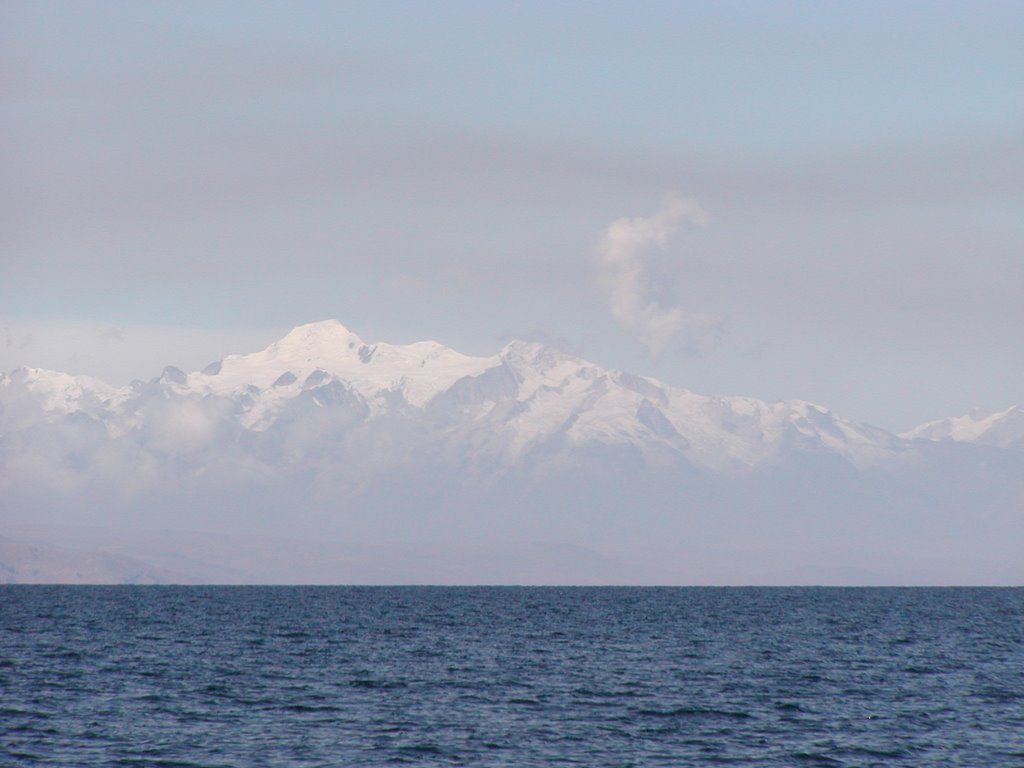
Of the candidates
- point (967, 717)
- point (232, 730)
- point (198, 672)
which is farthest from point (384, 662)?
point (967, 717)

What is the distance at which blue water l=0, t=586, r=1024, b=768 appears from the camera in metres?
53.4

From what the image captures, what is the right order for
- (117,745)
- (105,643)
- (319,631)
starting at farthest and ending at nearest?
(319,631), (105,643), (117,745)

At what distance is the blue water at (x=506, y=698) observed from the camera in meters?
53.4

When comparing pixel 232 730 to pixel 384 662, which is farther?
pixel 384 662

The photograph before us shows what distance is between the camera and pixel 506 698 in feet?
228

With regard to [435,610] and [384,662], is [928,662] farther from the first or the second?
[435,610]

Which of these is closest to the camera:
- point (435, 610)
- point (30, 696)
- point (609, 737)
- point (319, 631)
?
point (609, 737)

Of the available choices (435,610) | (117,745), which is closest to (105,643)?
(117,745)

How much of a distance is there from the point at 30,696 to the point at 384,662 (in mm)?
27313

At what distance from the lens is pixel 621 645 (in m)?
107

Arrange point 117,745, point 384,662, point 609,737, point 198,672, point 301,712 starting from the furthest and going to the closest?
point 384,662 < point 198,672 < point 301,712 < point 609,737 < point 117,745

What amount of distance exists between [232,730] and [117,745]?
545cm

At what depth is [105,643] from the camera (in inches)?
4109

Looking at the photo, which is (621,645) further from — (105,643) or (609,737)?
(609,737)
